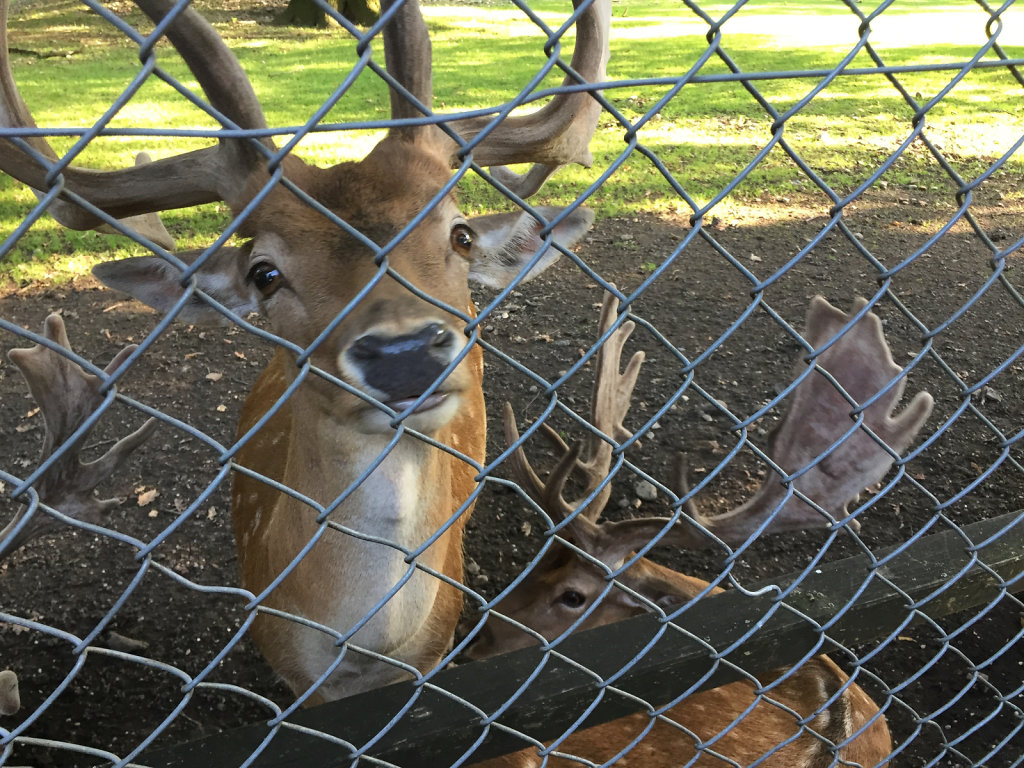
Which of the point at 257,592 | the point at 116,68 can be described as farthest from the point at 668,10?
the point at 257,592

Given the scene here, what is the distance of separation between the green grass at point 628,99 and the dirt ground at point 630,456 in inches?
26.7

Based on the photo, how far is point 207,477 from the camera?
4090 mm

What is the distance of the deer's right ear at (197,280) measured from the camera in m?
2.13

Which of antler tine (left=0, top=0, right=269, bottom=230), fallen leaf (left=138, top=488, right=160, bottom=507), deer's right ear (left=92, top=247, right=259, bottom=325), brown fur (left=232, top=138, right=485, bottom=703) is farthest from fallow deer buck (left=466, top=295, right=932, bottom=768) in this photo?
fallen leaf (left=138, top=488, right=160, bottom=507)

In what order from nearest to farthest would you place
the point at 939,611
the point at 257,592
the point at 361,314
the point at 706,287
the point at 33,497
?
the point at 33,497, the point at 361,314, the point at 939,611, the point at 257,592, the point at 706,287

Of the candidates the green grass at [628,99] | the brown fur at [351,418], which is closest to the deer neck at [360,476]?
the brown fur at [351,418]

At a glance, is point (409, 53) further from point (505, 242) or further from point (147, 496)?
point (147, 496)

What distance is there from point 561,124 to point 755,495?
4.26 feet

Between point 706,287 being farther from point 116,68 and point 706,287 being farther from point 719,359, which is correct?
point 116,68

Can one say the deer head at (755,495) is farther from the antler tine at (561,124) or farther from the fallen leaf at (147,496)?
the fallen leaf at (147,496)

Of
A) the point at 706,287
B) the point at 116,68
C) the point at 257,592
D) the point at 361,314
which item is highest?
the point at 361,314

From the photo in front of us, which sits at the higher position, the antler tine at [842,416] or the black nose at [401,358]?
the black nose at [401,358]

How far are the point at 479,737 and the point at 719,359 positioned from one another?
3.83 meters

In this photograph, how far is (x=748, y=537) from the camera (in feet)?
8.73
